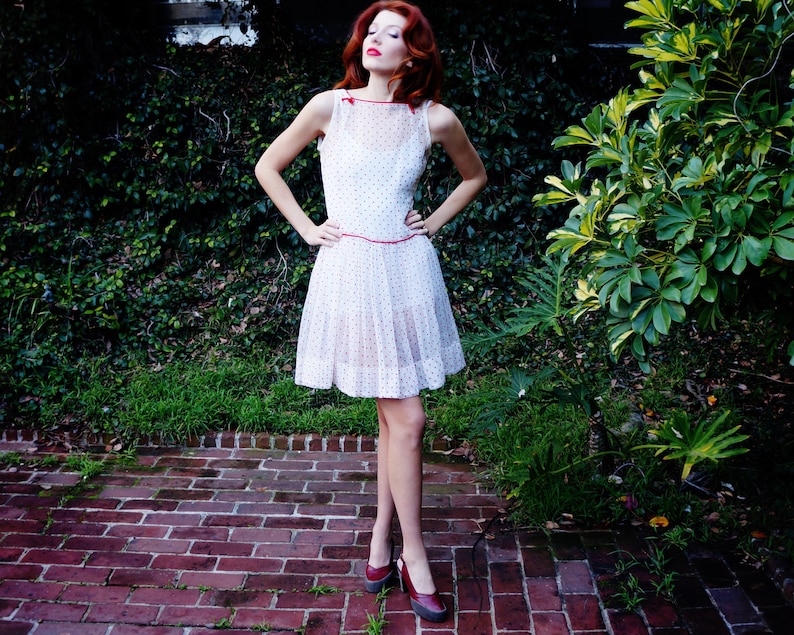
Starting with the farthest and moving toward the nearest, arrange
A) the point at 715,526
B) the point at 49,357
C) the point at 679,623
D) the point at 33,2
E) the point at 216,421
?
the point at 33,2
the point at 49,357
the point at 216,421
the point at 715,526
the point at 679,623

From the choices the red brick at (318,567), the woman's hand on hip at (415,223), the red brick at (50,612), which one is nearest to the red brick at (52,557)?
the red brick at (50,612)

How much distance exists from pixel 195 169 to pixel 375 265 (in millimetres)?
3306

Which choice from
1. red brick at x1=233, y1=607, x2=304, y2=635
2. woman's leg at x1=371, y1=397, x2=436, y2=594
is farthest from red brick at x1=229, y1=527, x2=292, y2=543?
woman's leg at x1=371, y1=397, x2=436, y2=594

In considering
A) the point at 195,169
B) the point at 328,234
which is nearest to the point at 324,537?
the point at 328,234

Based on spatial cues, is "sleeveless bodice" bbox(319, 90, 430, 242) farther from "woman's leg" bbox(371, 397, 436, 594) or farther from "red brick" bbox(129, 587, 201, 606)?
"red brick" bbox(129, 587, 201, 606)

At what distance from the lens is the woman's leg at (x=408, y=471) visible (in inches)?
101

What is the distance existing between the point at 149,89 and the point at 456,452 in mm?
3565

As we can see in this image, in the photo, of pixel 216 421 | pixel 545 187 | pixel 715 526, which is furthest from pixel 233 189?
pixel 715 526

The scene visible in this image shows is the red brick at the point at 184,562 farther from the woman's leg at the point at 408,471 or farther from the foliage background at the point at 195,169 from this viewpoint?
the foliage background at the point at 195,169

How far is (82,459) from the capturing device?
384cm

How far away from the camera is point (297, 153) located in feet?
8.64

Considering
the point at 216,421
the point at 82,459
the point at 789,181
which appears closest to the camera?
the point at 789,181

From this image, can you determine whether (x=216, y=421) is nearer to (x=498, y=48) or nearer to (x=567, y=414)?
(x=567, y=414)

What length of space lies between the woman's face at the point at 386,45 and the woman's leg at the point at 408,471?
3.78ft
